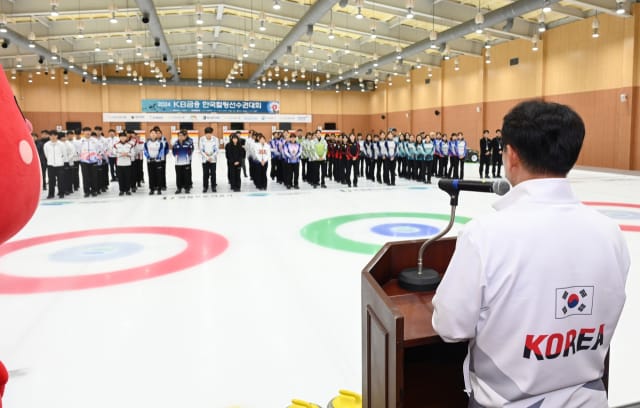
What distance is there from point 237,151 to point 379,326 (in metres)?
10.0

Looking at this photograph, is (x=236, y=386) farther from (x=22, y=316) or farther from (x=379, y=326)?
(x=22, y=316)

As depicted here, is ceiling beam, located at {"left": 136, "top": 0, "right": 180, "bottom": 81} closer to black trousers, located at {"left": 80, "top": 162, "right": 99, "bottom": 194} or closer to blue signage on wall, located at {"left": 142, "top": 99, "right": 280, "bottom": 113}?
black trousers, located at {"left": 80, "top": 162, "right": 99, "bottom": 194}

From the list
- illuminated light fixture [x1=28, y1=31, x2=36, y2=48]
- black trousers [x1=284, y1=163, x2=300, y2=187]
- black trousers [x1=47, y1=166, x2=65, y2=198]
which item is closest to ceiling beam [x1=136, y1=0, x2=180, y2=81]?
illuminated light fixture [x1=28, y1=31, x2=36, y2=48]

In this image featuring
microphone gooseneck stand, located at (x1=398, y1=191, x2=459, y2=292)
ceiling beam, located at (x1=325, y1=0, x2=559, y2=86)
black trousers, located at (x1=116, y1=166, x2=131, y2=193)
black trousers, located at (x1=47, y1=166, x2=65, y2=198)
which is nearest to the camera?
microphone gooseneck stand, located at (x1=398, y1=191, x2=459, y2=292)

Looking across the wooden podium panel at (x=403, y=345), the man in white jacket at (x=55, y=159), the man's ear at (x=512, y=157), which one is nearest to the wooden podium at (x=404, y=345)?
the wooden podium panel at (x=403, y=345)

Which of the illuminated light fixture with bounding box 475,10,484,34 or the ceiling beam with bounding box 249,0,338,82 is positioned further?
Result: the ceiling beam with bounding box 249,0,338,82

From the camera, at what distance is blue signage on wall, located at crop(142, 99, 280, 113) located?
1137 inches

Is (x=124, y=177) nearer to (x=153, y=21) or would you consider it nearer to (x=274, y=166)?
(x=274, y=166)

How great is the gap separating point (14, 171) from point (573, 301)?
1.51 m

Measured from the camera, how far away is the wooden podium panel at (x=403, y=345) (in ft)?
4.48

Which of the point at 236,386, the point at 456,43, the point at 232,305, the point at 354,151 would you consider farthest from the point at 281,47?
the point at 236,386

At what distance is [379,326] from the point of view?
1.46 metres

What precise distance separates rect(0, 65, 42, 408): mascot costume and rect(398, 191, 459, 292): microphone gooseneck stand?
1.26 metres

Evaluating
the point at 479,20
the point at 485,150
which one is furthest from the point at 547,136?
the point at 485,150
